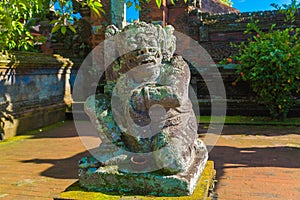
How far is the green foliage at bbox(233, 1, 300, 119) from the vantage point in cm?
690

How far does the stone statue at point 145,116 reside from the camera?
230 cm

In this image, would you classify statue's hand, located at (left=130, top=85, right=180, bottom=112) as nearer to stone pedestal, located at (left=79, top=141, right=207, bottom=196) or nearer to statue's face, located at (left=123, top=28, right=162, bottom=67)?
statue's face, located at (left=123, top=28, right=162, bottom=67)

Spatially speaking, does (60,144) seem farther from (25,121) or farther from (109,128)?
(109,128)

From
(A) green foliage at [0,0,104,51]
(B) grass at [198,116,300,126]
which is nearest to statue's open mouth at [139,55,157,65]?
(A) green foliage at [0,0,104,51]

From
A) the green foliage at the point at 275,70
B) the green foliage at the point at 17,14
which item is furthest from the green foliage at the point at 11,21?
the green foliage at the point at 275,70

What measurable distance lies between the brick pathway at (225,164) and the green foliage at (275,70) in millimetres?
840

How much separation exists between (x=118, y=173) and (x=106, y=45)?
1.05 metres

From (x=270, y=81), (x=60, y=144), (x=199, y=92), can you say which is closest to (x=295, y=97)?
(x=270, y=81)

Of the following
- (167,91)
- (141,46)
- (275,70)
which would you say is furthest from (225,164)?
(275,70)

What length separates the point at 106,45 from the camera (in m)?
2.62

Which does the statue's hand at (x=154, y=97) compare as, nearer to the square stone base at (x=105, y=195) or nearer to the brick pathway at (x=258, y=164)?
the square stone base at (x=105, y=195)

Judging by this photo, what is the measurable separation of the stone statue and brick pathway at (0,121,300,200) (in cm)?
109

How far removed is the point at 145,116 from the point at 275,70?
543cm

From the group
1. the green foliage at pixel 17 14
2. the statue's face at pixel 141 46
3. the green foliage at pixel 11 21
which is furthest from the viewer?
the green foliage at pixel 11 21
